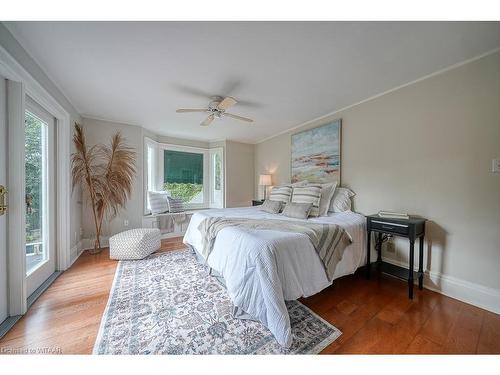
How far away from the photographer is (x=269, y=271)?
1.34 m

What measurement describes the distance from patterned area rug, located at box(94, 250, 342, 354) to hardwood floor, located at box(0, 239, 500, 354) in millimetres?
103

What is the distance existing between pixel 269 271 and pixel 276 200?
1.85 meters

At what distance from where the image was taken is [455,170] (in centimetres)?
188

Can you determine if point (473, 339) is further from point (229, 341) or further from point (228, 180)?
point (228, 180)

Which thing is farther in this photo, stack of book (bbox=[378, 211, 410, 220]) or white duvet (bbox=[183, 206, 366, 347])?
stack of book (bbox=[378, 211, 410, 220])

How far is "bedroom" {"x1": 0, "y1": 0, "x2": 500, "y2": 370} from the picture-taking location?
1.37 m

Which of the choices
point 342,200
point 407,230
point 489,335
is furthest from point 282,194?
point 489,335

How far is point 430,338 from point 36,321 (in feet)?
9.94

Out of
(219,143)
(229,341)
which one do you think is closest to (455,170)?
(229,341)

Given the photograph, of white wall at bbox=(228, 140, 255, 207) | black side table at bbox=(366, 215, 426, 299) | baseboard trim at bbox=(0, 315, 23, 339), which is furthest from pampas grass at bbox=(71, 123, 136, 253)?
black side table at bbox=(366, 215, 426, 299)

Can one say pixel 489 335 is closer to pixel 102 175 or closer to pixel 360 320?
pixel 360 320

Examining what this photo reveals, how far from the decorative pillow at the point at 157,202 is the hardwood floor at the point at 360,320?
5.94ft

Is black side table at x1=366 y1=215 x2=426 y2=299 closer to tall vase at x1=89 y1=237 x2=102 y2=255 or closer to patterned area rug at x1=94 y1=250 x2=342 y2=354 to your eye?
patterned area rug at x1=94 y1=250 x2=342 y2=354

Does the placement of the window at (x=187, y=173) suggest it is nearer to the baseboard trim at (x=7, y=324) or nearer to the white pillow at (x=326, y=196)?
the white pillow at (x=326, y=196)
